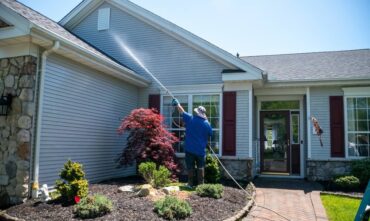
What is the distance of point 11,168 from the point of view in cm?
651

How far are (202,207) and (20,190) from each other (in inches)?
145

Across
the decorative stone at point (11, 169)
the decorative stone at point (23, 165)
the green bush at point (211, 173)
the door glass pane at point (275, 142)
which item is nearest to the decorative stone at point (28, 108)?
the decorative stone at point (23, 165)

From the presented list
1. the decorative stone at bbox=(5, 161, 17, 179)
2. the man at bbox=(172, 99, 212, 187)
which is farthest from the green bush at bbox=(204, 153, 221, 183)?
the decorative stone at bbox=(5, 161, 17, 179)

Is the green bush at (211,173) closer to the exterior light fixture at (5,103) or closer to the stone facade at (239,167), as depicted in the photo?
the stone facade at (239,167)

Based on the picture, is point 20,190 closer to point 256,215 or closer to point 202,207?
point 202,207

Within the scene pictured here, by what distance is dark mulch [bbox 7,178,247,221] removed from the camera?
17.2ft

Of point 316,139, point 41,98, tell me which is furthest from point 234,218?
point 316,139

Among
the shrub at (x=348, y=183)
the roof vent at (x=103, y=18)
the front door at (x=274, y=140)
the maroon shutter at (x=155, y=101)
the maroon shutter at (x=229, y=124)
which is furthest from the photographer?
the roof vent at (x=103, y=18)

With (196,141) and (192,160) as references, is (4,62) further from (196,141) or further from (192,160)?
(192,160)

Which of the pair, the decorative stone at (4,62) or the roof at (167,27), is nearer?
the decorative stone at (4,62)

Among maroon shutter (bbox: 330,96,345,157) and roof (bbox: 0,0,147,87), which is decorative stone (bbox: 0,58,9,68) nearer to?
roof (bbox: 0,0,147,87)

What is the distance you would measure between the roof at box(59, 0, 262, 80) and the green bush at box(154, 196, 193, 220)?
5.37 meters

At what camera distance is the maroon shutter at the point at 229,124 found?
9977mm

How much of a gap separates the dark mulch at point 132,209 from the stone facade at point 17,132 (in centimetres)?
57
